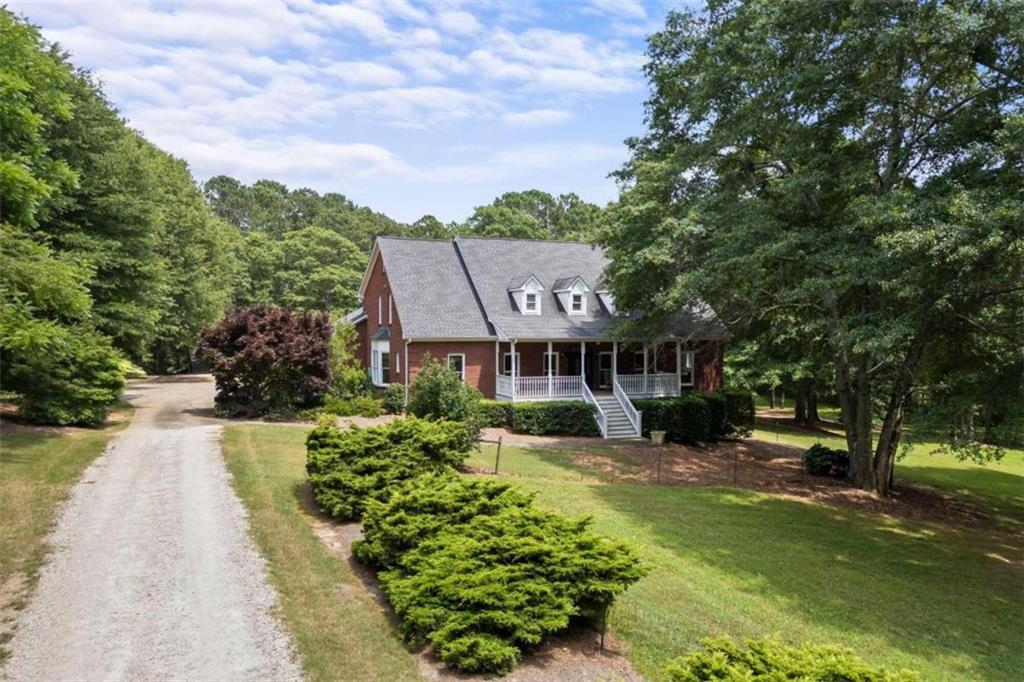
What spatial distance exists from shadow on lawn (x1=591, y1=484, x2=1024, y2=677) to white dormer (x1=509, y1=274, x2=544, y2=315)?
13992mm

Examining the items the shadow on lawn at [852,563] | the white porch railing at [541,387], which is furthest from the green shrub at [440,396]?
the white porch railing at [541,387]

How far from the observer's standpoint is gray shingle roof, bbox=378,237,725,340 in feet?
92.2

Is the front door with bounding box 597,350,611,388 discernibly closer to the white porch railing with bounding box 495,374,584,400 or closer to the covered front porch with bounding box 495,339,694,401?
the covered front porch with bounding box 495,339,694,401

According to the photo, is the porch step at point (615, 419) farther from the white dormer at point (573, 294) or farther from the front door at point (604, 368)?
the white dormer at point (573, 294)

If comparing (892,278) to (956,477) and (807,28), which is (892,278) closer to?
(807,28)

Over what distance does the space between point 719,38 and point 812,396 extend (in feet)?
85.3

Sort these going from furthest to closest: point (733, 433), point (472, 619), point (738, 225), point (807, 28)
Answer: point (733, 433), point (738, 225), point (807, 28), point (472, 619)

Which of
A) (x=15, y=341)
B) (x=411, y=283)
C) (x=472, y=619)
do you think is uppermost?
(x=411, y=283)

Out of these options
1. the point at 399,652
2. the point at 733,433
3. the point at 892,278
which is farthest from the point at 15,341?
the point at 733,433

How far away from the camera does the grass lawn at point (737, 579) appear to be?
288 inches

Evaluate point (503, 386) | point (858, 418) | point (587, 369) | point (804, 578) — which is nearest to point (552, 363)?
point (587, 369)

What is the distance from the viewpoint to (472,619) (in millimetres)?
6246

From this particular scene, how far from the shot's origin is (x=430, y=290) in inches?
1177

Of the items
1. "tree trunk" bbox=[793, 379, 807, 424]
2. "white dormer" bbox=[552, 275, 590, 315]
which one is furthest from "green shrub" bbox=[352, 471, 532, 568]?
"tree trunk" bbox=[793, 379, 807, 424]
